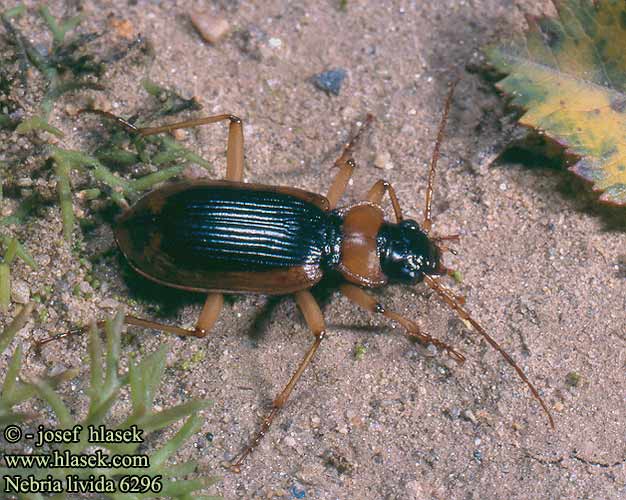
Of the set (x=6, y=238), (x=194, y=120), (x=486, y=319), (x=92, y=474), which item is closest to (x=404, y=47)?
(x=194, y=120)

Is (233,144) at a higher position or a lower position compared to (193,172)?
higher

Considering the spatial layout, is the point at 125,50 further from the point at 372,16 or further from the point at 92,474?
the point at 92,474

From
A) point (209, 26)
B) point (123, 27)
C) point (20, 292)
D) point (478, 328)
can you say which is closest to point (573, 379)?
point (478, 328)

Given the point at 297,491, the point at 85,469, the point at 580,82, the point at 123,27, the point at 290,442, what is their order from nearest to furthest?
the point at 85,469
the point at 297,491
the point at 290,442
the point at 580,82
the point at 123,27

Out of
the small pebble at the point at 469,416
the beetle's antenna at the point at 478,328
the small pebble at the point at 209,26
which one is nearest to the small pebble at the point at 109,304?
the beetle's antenna at the point at 478,328

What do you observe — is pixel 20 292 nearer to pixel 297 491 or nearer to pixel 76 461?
pixel 76 461

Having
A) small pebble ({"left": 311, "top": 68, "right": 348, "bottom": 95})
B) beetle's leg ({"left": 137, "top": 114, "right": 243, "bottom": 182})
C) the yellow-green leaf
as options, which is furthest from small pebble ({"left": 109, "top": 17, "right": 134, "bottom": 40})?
the yellow-green leaf

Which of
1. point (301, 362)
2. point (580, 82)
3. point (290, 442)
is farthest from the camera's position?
point (580, 82)

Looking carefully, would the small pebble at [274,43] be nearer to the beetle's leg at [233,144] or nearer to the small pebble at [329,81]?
the small pebble at [329,81]
